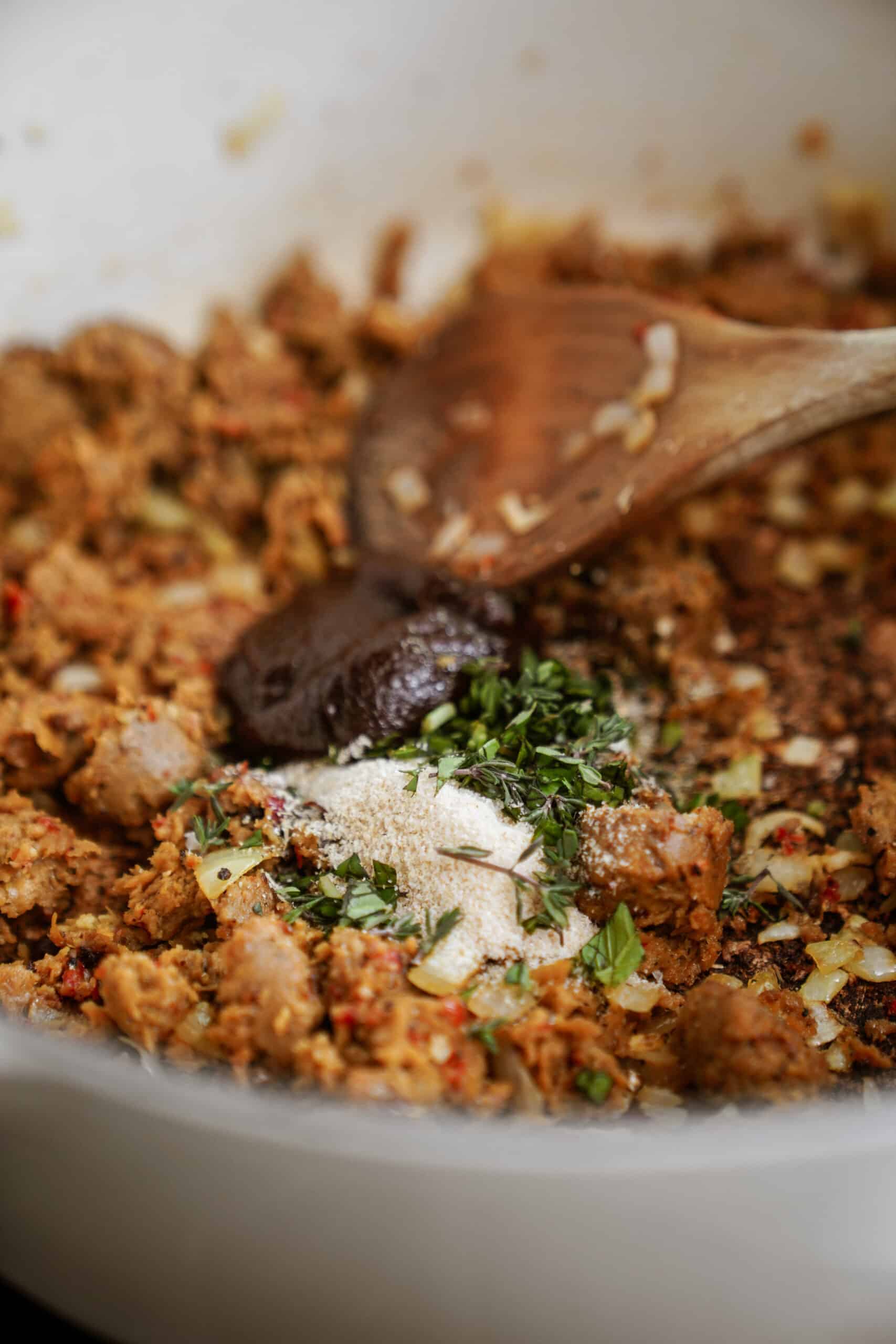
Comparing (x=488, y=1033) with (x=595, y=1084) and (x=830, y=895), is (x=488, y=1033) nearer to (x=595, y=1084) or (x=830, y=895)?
(x=595, y=1084)

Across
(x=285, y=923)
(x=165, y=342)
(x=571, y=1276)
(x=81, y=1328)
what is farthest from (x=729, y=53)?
(x=81, y=1328)

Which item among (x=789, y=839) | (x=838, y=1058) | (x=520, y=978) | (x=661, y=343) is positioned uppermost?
(x=661, y=343)

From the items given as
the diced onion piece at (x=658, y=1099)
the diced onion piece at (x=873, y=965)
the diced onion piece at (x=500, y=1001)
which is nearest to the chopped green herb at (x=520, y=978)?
the diced onion piece at (x=500, y=1001)

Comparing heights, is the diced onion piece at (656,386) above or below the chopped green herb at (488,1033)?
above

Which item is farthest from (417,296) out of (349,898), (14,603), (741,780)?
(349,898)

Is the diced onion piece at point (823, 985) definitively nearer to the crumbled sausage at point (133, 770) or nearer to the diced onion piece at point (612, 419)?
the crumbled sausage at point (133, 770)

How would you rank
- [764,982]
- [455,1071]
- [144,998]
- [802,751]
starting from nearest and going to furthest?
[455,1071] < [144,998] < [764,982] < [802,751]
